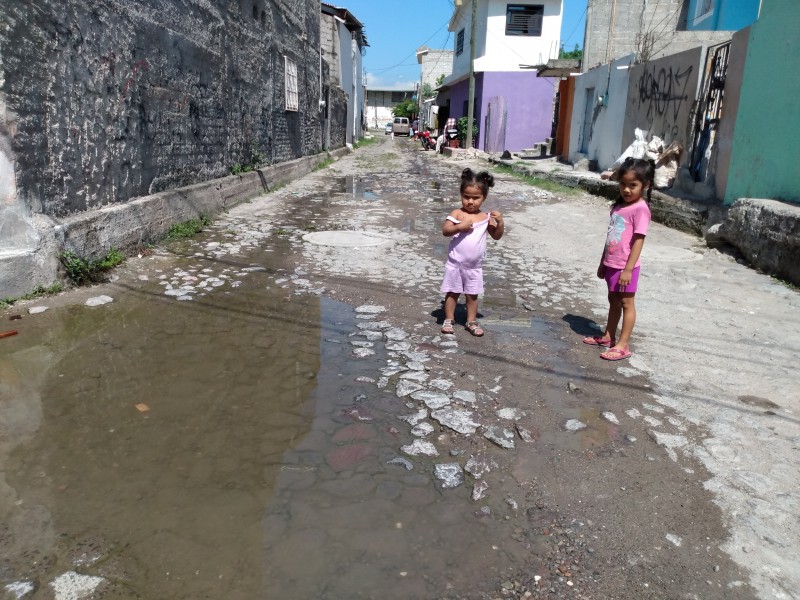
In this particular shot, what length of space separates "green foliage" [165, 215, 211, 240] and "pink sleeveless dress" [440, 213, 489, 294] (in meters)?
3.88

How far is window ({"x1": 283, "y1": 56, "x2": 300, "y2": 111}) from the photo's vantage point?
43.4 ft

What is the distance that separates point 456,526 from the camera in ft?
7.27

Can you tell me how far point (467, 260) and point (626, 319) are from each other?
113cm

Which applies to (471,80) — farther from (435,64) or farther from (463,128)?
(435,64)

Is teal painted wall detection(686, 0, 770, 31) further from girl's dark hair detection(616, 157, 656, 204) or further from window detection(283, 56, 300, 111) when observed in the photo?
girl's dark hair detection(616, 157, 656, 204)

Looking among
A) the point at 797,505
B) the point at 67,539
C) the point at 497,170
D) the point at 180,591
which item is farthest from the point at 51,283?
the point at 497,170

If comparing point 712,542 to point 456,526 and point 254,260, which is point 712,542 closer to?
point 456,526

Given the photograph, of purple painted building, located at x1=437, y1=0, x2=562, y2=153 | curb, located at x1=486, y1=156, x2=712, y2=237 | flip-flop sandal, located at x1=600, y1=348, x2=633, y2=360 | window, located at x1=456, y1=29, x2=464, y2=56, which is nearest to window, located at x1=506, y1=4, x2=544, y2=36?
purple painted building, located at x1=437, y1=0, x2=562, y2=153

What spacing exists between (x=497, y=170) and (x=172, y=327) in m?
16.3

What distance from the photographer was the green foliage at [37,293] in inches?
167

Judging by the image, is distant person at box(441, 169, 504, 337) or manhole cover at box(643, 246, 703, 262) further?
manhole cover at box(643, 246, 703, 262)

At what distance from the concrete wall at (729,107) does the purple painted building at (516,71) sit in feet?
57.5

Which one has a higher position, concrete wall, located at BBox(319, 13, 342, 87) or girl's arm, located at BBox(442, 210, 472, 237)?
concrete wall, located at BBox(319, 13, 342, 87)

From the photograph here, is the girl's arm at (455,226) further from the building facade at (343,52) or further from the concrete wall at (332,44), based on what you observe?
the concrete wall at (332,44)
